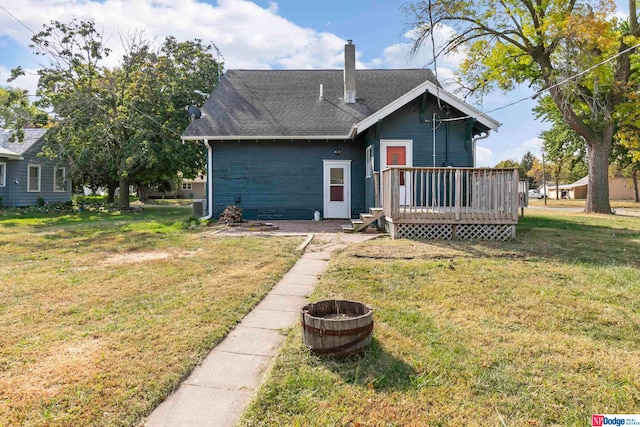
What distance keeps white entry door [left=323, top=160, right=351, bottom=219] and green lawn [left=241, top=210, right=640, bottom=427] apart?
7.47m

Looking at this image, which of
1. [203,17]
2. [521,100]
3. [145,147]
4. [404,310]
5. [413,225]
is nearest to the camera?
[404,310]

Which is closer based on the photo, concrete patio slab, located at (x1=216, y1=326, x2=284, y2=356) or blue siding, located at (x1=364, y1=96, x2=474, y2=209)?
concrete patio slab, located at (x1=216, y1=326, x2=284, y2=356)

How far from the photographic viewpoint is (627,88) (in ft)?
54.0

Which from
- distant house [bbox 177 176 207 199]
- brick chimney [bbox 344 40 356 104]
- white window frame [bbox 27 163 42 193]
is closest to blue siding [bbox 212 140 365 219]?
brick chimney [bbox 344 40 356 104]

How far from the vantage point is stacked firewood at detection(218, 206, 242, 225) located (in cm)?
1232

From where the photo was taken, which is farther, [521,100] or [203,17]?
[203,17]

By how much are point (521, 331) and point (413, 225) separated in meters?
5.29

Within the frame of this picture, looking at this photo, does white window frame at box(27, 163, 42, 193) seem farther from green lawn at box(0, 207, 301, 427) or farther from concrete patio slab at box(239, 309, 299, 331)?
concrete patio slab at box(239, 309, 299, 331)

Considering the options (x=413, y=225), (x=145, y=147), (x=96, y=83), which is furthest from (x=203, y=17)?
(x=413, y=225)

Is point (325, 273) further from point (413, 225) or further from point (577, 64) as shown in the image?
point (577, 64)

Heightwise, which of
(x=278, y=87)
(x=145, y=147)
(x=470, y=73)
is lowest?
(x=145, y=147)

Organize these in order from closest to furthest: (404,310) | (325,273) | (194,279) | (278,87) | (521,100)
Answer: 1. (404,310)
2. (194,279)
3. (325,273)
4. (521,100)
5. (278,87)

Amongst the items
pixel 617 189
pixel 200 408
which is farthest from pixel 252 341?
pixel 617 189

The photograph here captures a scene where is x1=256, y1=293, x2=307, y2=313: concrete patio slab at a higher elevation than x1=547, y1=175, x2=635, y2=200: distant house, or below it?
below
